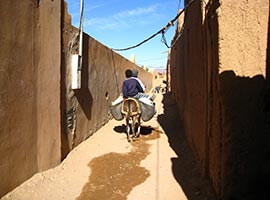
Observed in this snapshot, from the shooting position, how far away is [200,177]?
13.8 ft

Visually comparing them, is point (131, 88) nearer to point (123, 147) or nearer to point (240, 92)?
point (123, 147)

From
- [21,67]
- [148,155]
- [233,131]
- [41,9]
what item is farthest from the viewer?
[148,155]

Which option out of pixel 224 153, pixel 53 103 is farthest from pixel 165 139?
pixel 224 153

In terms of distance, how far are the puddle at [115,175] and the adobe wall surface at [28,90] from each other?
2.64 feet

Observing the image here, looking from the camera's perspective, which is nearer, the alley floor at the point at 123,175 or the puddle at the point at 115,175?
the alley floor at the point at 123,175

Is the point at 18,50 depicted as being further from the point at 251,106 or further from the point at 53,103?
the point at 251,106

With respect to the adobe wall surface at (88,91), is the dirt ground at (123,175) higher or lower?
lower

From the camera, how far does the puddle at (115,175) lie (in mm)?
4008

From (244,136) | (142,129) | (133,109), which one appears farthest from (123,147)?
(244,136)

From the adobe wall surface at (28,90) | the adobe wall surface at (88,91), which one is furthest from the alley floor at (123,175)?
the adobe wall surface at (88,91)

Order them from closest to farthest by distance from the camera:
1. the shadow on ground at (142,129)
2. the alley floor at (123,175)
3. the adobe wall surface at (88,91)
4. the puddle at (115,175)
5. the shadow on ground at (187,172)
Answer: the shadow on ground at (187,172) → the alley floor at (123,175) → the puddle at (115,175) → the adobe wall surface at (88,91) → the shadow on ground at (142,129)

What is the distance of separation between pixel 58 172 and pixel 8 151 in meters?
1.36

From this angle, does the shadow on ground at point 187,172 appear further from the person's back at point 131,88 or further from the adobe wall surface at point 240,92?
the person's back at point 131,88

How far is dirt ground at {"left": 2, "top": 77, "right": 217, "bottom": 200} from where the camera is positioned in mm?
3855
